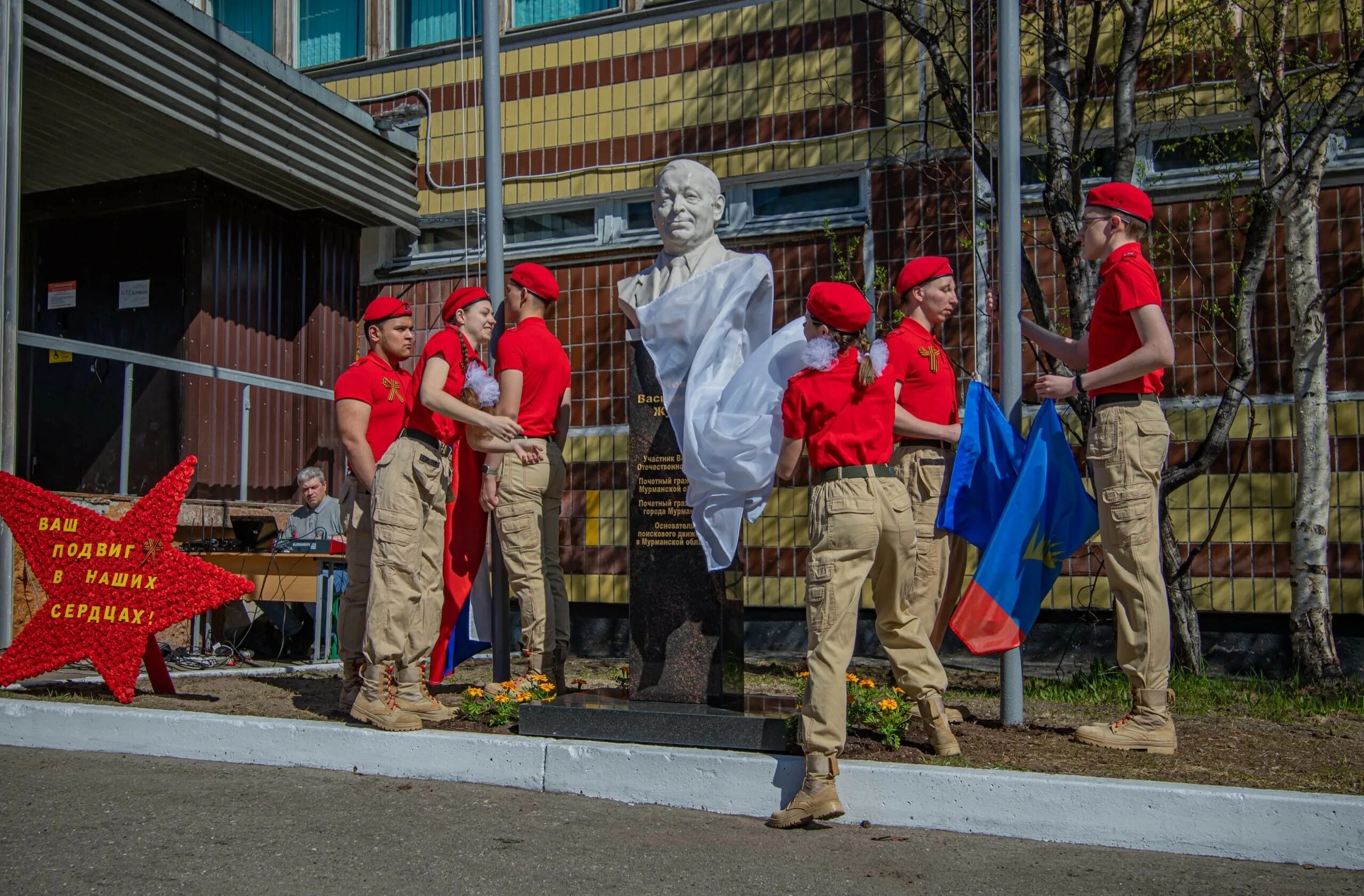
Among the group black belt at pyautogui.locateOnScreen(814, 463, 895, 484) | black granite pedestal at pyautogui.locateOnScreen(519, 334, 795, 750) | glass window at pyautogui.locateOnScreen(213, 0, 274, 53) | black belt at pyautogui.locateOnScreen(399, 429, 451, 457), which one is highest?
glass window at pyautogui.locateOnScreen(213, 0, 274, 53)

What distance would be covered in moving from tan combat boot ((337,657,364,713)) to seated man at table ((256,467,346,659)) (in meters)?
2.99

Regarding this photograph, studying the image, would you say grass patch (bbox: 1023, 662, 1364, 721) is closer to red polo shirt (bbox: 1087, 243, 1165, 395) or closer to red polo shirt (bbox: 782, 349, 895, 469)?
red polo shirt (bbox: 1087, 243, 1165, 395)

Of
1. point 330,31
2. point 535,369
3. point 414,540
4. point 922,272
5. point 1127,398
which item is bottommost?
point 414,540

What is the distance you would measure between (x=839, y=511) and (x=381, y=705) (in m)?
2.32

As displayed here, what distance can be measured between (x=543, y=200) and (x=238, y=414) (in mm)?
3315

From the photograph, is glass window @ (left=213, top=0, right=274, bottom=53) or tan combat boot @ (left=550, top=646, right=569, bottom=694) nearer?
tan combat boot @ (left=550, top=646, right=569, bottom=694)

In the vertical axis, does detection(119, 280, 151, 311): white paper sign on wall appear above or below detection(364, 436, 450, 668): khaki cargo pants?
above

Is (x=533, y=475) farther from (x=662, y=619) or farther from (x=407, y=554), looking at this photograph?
(x=662, y=619)

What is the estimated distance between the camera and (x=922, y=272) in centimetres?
563

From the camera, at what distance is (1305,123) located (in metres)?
7.25

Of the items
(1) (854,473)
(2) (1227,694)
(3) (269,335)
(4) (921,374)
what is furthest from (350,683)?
(3) (269,335)

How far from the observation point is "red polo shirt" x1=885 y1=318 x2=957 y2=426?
5508mm

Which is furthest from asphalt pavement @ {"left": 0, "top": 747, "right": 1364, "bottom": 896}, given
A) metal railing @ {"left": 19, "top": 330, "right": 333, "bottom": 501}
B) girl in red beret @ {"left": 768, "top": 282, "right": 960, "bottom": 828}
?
metal railing @ {"left": 19, "top": 330, "right": 333, "bottom": 501}

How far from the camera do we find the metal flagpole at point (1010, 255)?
534 centimetres
